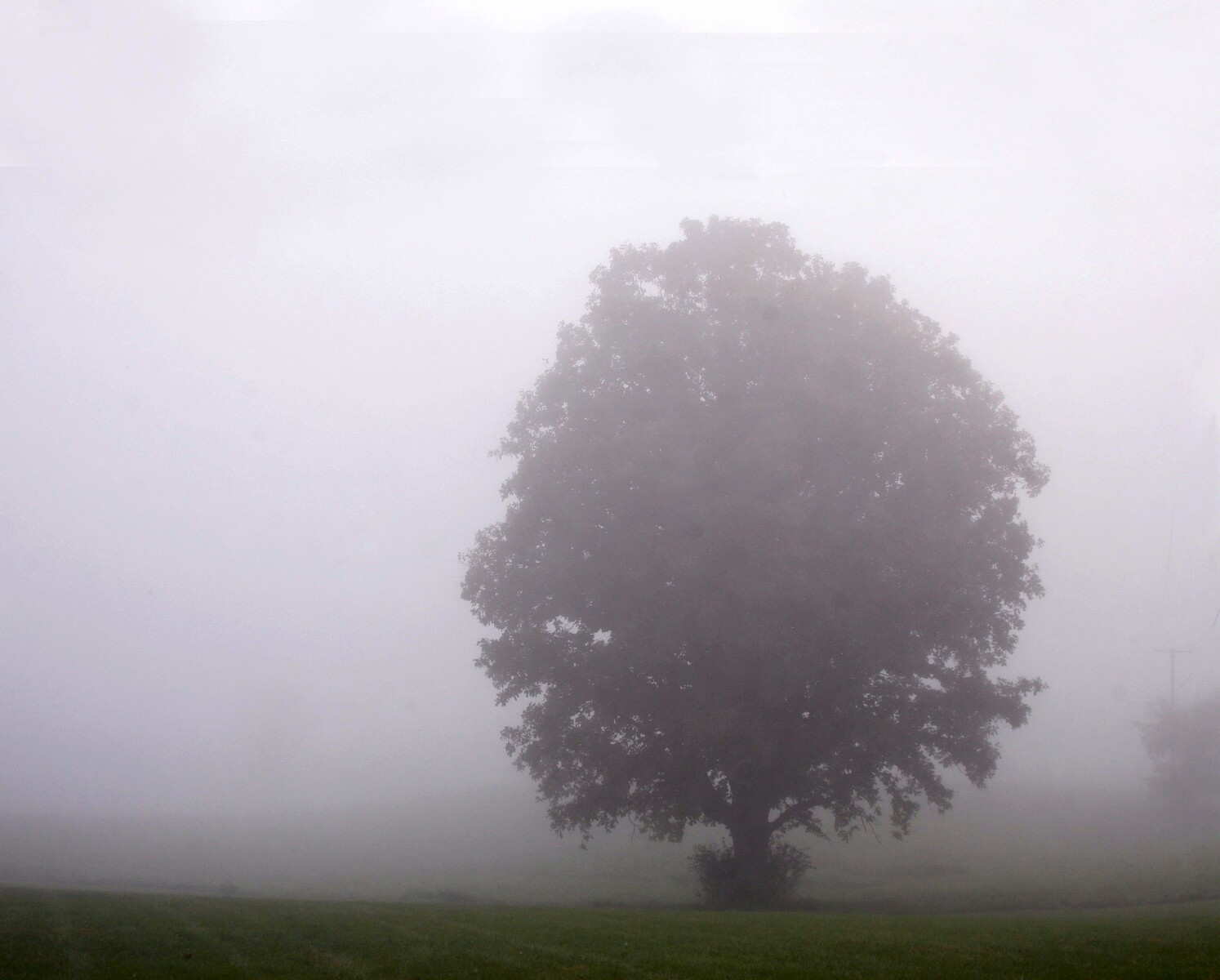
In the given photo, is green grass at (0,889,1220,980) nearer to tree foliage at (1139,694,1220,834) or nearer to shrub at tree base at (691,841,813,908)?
shrub at tree base at (691,841,813,908)

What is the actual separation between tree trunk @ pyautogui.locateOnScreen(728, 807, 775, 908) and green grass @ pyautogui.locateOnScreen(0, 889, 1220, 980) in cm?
780

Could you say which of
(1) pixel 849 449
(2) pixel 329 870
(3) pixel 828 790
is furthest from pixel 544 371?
(2) pixel 329 870

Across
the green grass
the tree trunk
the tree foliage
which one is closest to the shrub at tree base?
the tree trunk

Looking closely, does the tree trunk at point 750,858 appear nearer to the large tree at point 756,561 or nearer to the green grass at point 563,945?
the large tree at point 756,561

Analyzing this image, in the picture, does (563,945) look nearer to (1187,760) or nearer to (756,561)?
(756,561)

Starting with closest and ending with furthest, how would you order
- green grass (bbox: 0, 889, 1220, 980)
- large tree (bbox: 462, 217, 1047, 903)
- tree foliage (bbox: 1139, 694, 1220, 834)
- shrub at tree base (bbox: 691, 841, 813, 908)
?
green grass (bbox: 0, 889, 1220, 980) → large tree (bbox: 462, 217, 1047, 903) → shrub at tree base (bbox: 691, 841, 813, 908) → tree foliage (bbox: 1139, 694, 1220, 834)

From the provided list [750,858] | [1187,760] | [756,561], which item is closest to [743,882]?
[750,858]

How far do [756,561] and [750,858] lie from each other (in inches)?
403

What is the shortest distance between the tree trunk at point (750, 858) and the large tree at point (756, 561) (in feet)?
0.27

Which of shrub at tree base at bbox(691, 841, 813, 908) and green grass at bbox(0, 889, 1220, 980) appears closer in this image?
green grass at bbox(0, 889, 1220, 980)

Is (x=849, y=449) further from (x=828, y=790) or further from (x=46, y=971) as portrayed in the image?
(x=46, y=971)

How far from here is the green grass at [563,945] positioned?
1310cm

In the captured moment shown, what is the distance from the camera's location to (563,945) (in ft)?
51.9

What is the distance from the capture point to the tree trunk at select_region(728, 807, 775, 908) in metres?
29.3
